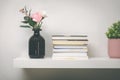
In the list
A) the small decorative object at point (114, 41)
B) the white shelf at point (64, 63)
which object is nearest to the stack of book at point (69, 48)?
the white shelf at point (64, 63)

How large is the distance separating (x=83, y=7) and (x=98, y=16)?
0.50ft

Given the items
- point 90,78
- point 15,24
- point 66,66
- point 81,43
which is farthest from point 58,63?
point 15,24

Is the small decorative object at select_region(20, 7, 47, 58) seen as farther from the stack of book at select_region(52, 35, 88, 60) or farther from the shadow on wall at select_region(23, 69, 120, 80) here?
the shadow on wall at select_region(23, 69, 120, 80)

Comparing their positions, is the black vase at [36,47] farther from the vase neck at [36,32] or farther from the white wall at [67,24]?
the white wall at [67,24]

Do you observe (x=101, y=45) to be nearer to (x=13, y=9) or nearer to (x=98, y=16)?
(x=98, y=16)

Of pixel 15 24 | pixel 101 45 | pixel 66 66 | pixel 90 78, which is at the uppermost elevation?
pixel 15 24

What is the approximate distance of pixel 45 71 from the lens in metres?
2.06

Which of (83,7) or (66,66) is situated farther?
(83,7)

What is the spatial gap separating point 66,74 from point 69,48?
12.4 inches

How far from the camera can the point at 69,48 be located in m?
1.85

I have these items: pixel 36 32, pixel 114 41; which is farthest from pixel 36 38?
pixel 114 41

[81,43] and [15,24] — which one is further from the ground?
[15,24]

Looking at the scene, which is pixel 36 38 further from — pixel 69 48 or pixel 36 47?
pixel 69 48

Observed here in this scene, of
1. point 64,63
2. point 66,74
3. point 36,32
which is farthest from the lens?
point 66,74
